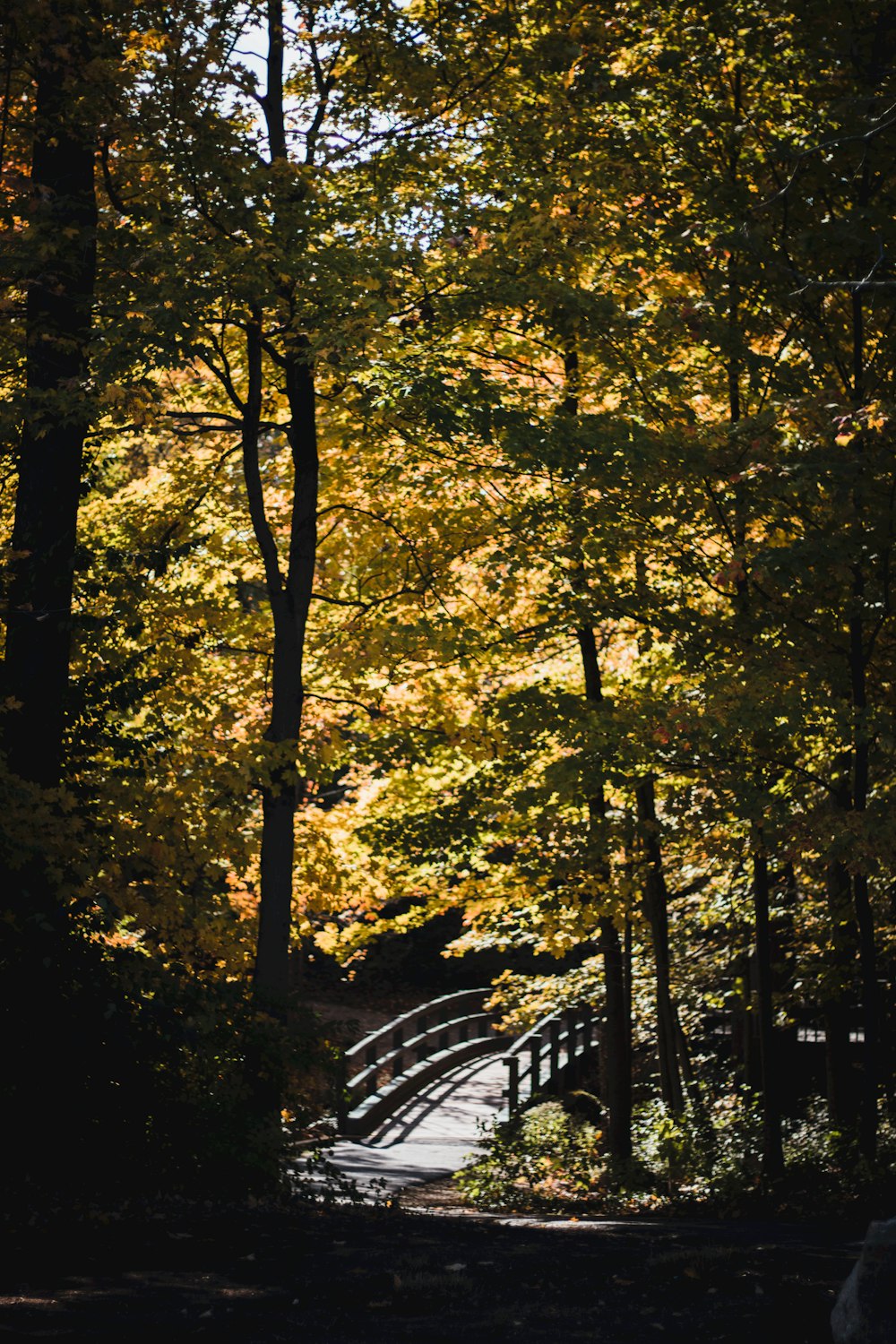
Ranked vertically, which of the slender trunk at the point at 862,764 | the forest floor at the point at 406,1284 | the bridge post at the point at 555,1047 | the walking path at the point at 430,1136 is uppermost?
the slender trunk at the point at 862,764

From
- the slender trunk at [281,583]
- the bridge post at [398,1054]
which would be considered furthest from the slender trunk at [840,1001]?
the bridge post at [398,1054]

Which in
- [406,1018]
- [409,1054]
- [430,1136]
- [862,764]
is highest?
[862,764]

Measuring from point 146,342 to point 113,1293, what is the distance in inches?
244

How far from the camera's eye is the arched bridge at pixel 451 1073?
58.6 feet

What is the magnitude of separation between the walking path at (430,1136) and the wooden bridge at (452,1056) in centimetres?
16

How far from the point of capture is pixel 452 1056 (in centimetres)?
2298

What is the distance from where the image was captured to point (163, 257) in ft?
30.3

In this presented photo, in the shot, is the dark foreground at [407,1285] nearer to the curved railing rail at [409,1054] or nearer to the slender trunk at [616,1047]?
the curved railing rail at [409,1054]

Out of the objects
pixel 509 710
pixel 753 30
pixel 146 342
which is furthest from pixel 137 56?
pixel 509 710

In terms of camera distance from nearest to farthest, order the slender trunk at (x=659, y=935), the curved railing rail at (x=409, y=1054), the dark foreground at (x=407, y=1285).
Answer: the dark foreground at (x=407, y=1285)
the slender trunk at (x=659, y=935)
the curved railing rail at (x=409, y=1054)

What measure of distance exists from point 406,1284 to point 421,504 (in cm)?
868

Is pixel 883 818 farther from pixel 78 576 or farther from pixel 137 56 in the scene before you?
pixel 137 56

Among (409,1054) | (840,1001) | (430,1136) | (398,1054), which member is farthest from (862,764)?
(409,1054)

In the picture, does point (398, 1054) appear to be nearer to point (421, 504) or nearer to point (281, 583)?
point (421, 504)
